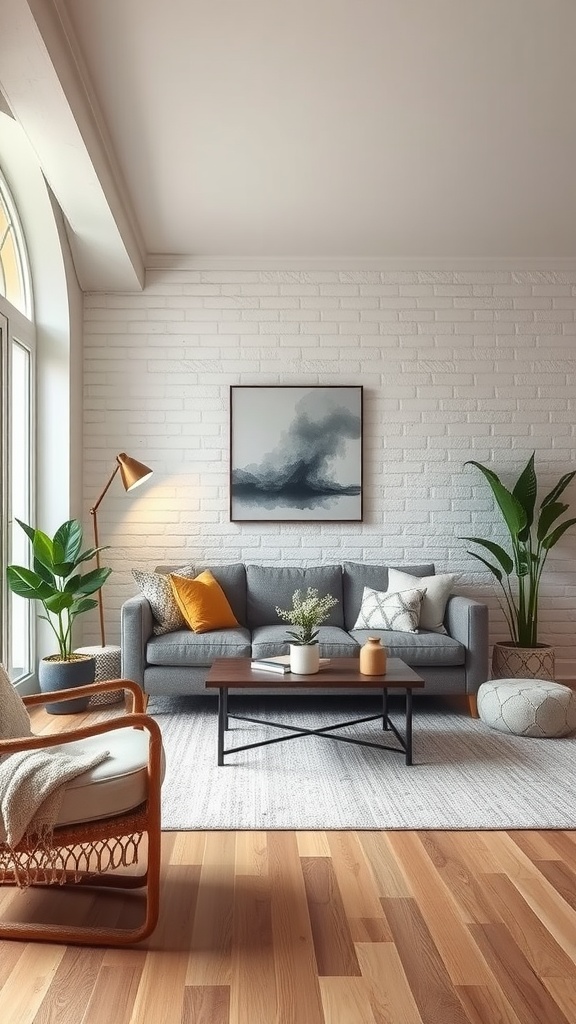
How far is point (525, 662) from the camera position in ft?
16.9

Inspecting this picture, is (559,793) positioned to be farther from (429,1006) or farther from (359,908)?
(429,1006)

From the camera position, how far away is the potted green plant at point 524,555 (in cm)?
517

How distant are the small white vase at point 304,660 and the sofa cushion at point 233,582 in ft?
4.88

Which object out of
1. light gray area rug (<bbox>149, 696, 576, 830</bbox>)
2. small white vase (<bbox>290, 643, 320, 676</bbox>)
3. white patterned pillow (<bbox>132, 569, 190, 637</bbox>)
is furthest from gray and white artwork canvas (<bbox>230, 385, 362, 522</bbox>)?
small white vase (<bbox>290, 643, 320, 676</bbox>)

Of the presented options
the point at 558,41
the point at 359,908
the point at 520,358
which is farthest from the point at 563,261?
the point at 359,908

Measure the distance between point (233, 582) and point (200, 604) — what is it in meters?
0.50

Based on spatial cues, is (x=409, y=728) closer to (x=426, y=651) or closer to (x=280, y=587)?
(x=426, y=651)

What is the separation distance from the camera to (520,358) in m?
5.78

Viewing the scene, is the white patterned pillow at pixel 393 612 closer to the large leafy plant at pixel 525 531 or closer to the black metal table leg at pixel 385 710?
the large leafy plant at pixel 525 531

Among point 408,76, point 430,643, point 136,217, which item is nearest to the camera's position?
point 408,76

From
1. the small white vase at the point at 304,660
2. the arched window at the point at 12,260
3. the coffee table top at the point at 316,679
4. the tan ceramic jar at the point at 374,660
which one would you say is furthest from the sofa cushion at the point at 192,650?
the arched window at the point at 12,260

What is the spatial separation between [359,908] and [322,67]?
121 inches

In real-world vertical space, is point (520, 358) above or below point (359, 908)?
above

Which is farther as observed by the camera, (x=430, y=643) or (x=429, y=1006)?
(x=430, y=643)
